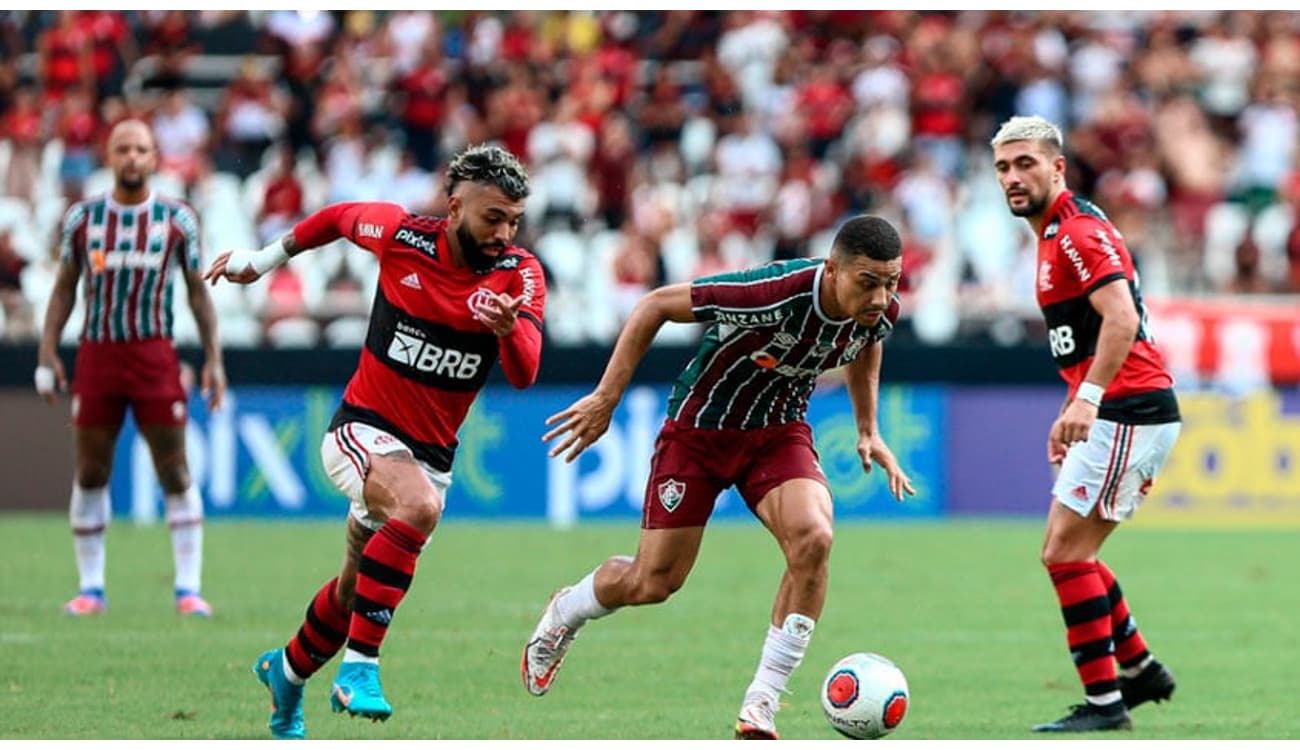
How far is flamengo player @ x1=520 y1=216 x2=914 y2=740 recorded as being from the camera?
24.0ft

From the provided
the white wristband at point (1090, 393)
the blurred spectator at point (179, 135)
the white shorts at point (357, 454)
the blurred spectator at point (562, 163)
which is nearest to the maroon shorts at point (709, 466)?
the white shorts at point (357, 454)

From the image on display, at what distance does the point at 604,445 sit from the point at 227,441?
10.1 ft

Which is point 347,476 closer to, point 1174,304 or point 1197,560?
point 1197,560

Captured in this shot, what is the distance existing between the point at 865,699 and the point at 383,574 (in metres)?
1.68

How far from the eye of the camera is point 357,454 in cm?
745

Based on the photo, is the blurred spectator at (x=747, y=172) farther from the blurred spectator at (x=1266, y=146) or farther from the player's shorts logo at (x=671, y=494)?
the player's shorts logo at (x=671, y=494)

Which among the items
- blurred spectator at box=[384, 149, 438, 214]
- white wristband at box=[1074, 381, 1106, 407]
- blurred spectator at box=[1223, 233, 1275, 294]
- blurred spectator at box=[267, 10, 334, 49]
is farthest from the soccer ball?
blurred spectator at box=[267, 10, 334, 49]

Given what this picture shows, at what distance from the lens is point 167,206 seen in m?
11.4

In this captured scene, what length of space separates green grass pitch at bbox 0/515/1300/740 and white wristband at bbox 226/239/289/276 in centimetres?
164

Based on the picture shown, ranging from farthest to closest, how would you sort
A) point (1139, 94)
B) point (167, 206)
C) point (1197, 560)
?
point (1139, 94) → point (1197, 560) → point (167, 206)

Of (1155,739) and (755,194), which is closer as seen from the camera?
(1155,739)

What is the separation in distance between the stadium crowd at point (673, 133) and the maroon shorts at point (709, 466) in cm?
1038

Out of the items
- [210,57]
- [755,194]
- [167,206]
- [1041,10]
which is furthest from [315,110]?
[167,206]

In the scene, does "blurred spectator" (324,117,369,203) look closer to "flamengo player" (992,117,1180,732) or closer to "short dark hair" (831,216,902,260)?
"flamengo player" (992,117,1180,732)
